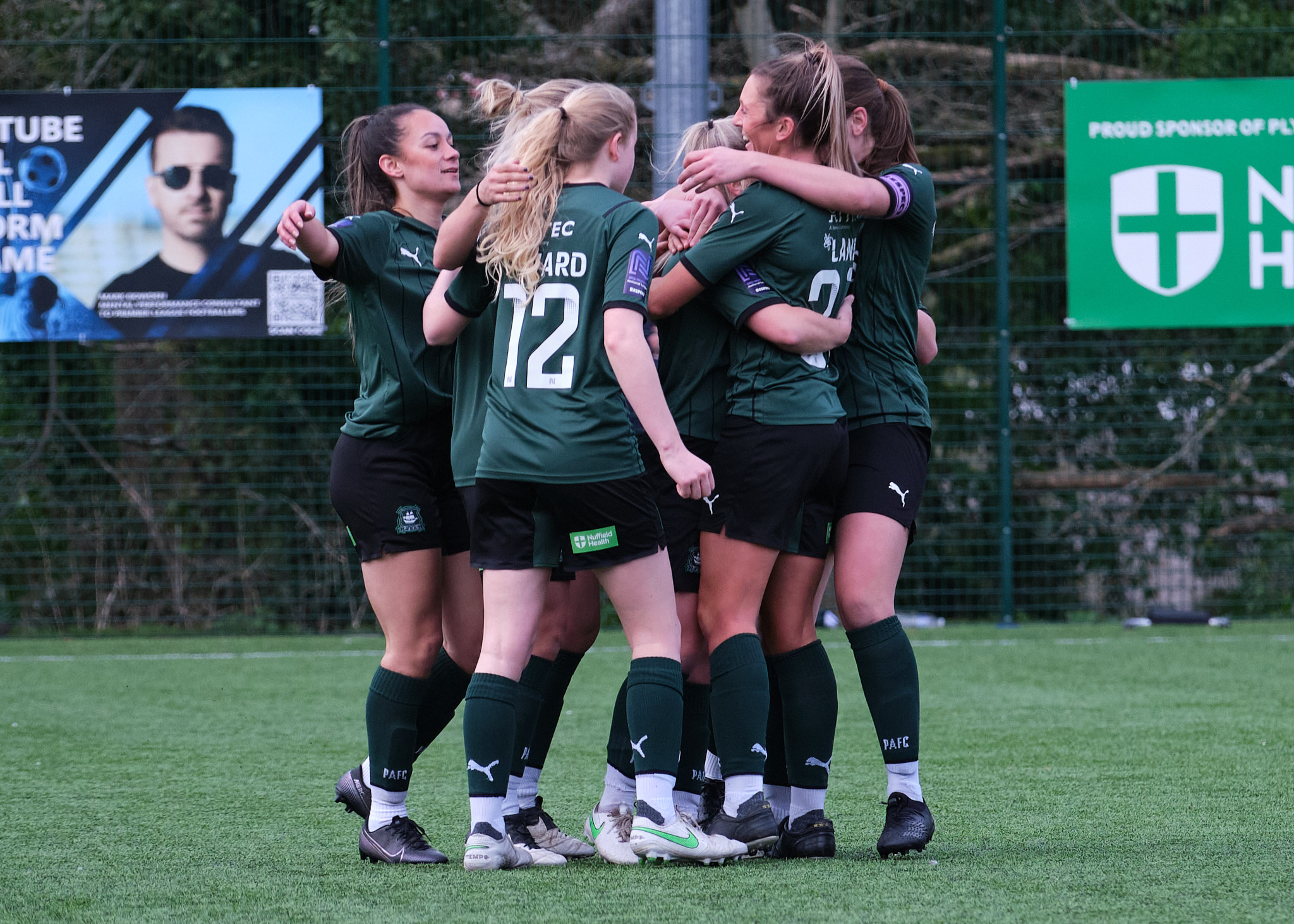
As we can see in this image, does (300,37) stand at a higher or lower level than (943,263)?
higher

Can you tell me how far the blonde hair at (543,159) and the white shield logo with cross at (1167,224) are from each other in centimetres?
519

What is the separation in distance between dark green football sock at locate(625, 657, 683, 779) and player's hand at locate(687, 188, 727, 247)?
91 centimetres

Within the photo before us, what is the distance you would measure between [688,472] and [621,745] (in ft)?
2.48

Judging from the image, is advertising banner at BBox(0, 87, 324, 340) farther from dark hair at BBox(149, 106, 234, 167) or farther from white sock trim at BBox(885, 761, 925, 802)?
white sock trim at BBox(885, 761, 925, 802)

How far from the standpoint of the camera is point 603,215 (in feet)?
9.44

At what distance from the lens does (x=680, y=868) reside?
9.38 ft

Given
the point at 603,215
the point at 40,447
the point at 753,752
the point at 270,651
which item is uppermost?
the point at 603,215

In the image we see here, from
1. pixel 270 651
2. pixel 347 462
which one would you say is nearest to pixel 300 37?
pixel 270 651

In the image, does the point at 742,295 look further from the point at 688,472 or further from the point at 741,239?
the point at 688,472

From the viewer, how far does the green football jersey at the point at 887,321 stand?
10.4ft

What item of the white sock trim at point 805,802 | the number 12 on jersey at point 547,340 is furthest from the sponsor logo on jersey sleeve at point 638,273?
the white sock trim at point 805,802

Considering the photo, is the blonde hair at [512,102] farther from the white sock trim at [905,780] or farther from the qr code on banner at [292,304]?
the qr code on banner at [292,304]

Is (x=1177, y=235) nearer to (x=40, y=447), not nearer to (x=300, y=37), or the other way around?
(x=300, y=37)

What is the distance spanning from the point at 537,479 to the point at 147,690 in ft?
12.3
